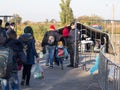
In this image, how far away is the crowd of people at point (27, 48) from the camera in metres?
10.4

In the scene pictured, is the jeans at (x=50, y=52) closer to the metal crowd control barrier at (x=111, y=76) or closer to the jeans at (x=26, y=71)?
the jeans at (x=26, y=71)

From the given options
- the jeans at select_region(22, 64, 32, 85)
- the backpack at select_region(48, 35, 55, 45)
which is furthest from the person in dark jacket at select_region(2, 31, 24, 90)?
the backpack at select_region(48, 35, 55, 45)

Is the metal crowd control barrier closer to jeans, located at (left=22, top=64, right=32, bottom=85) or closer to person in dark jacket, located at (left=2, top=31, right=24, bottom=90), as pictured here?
person in dark jacket, located at (left=2, top=31, right=24, bottom=90)

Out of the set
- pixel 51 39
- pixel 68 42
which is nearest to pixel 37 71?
pixel 51 39

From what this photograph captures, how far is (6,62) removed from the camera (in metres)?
9.63

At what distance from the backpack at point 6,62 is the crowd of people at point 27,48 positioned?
9 cm

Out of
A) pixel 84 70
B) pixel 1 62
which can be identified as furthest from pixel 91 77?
pixel 1 62

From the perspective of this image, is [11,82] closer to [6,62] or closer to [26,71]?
[6,62]

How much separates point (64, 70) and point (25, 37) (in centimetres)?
599

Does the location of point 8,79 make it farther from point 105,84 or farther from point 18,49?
point 105,84

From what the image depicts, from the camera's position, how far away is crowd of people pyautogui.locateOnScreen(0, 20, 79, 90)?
10.4 m

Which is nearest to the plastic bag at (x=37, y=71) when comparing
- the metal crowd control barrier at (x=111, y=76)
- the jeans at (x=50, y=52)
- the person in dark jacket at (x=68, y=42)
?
the metal crowd control barrier at (x=111, y=76)

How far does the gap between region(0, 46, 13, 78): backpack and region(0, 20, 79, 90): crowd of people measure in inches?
3.4

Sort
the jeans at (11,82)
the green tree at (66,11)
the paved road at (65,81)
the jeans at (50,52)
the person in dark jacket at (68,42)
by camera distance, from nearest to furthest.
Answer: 1. the jeans at (11,82)
2. the paved road at (65,81)
3. the jeans at (50,52)
4. the person in dark jacket at (68,42)
5. the green tree at (66,11)
